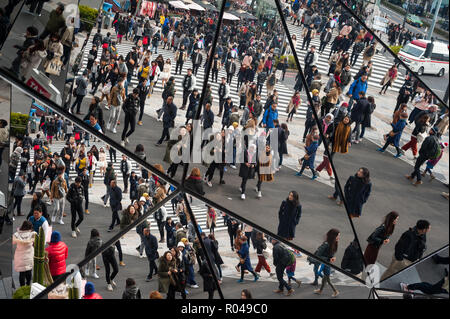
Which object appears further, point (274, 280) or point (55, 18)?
point (274, 280)

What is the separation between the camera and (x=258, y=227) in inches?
309

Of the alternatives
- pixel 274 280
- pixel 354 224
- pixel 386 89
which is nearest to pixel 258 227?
pixel 274 280

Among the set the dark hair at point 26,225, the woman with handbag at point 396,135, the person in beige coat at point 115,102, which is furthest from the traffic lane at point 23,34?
the woman with handbag at point 396,135

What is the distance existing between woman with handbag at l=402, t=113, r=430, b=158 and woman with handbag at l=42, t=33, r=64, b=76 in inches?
173

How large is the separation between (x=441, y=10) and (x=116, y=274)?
5021 millimetres

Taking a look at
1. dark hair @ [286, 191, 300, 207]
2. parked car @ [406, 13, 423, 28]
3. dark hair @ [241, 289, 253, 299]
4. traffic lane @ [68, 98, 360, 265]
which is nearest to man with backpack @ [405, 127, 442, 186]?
traffic lane @ [68, 98, 360, 265]

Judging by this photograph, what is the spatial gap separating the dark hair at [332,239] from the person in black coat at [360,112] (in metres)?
1.23

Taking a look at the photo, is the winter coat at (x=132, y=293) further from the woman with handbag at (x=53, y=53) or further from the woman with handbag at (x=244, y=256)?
the woman with handbag at (x=53, y=53)

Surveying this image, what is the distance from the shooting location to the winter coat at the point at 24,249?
7.51 meters

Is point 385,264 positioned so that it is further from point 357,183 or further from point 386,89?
point 386,89

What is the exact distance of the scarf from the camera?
308 inches

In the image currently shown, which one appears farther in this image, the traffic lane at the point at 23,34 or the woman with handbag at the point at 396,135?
the woman with handbag at the point at 396,135

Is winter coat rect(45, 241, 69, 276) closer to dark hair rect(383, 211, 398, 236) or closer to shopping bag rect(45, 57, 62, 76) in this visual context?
shopping bag rect(45, 57, 62, 76)

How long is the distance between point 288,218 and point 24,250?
126 inches
